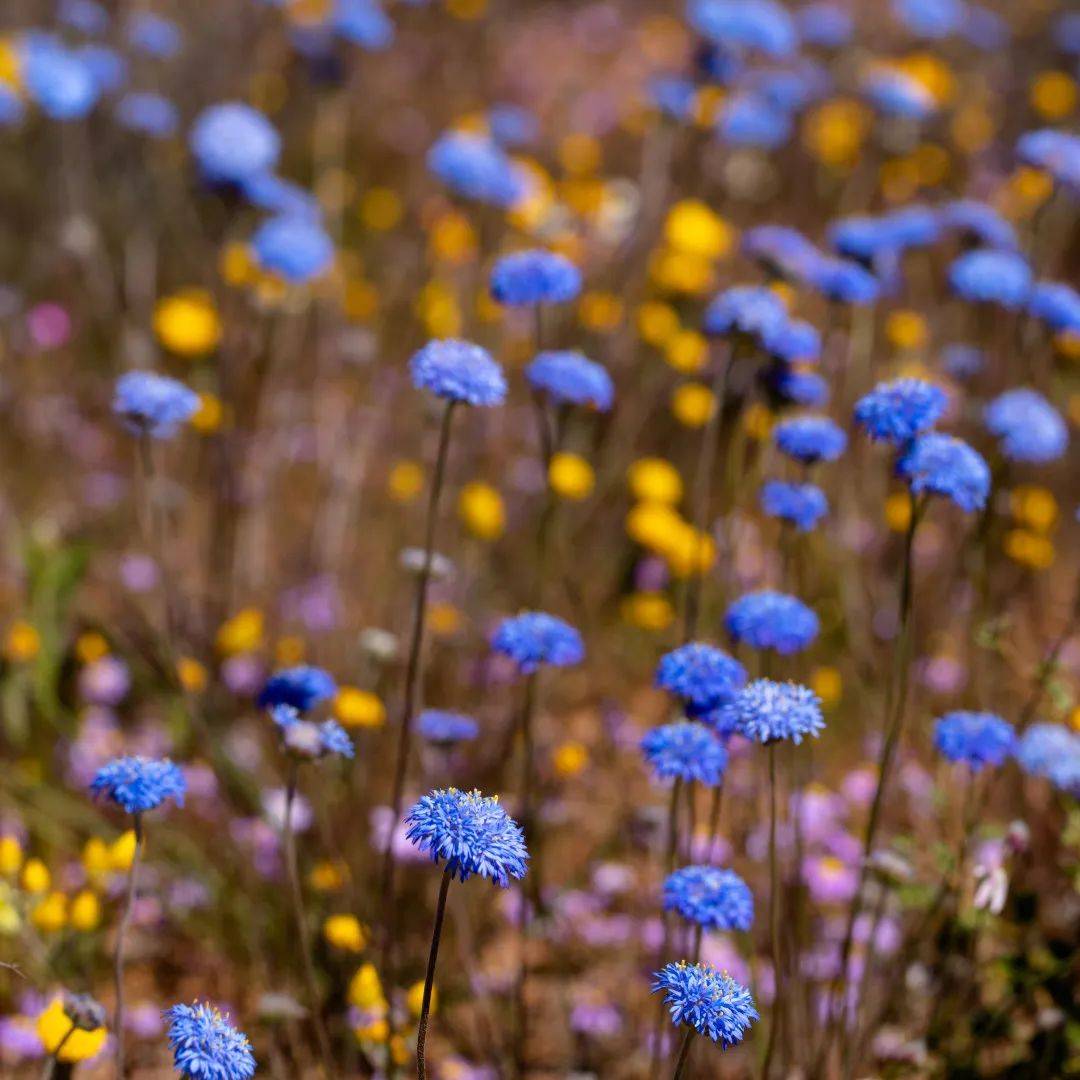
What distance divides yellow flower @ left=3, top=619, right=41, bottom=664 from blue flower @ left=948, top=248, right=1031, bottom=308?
2220mm

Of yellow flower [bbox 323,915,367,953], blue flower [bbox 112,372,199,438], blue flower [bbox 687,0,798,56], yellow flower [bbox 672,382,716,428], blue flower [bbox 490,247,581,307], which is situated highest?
blue flower [bbox 687,0,798,56]

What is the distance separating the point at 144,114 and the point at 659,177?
1762mm

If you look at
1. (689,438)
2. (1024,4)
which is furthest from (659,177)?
(1024,4)

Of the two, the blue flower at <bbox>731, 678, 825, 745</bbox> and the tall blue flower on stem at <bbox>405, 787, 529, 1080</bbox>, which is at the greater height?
the blue flower at <bbox>731, 678, 825, 745</bbox>

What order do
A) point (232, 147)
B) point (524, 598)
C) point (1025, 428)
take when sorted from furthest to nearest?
point (524, 598), point (232, 147), point (1025, 428)

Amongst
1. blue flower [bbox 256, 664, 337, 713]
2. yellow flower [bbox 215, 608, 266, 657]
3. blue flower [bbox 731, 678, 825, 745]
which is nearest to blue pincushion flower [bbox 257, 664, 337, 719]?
blue flower [bbox 256, 664, 337, 713]

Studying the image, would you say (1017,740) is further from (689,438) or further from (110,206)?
(110,206)

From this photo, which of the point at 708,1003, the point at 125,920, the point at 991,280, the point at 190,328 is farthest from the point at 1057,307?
the point at 190,328

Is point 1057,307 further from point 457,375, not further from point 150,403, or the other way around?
point 150,403

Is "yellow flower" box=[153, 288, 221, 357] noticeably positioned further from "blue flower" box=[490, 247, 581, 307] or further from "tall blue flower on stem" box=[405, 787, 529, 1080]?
"tall blue flower on stem" box=[405, 787, 529, 1080]

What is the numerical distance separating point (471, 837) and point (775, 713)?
46cm

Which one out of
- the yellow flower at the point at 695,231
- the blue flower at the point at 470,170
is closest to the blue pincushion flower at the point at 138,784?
the blue flower at the point at 470,170

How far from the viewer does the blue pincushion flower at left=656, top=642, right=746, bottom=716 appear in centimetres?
185

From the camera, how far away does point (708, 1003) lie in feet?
4.64
